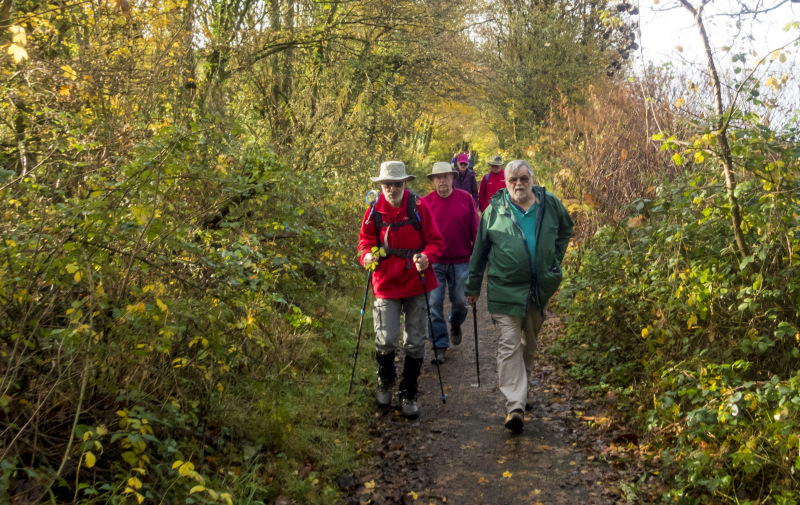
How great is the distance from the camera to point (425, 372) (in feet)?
22.0

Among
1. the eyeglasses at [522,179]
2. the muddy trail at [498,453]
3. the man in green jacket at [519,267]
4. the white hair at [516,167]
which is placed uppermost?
the white hair at [516,167]

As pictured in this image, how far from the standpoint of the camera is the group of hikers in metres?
4.93

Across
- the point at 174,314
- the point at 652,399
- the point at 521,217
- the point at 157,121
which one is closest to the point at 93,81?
the point at 157,121

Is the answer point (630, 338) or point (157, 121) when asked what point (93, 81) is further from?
point (630, 338)

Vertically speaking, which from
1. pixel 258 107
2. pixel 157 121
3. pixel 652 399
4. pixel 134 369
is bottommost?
pixel 652 399

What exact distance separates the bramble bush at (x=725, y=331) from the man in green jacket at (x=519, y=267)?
2.63 feet

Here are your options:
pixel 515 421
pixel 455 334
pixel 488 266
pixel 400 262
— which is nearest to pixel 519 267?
pixel 488 266

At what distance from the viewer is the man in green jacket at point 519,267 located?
4.90m

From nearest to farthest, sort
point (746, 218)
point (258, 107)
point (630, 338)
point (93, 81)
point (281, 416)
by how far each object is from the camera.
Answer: point (746, 218) < point (281, 416) < point (93, 81) < point (630, 338) < point (258, 107)

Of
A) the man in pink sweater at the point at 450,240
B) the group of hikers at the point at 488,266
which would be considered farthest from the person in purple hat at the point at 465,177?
the group of hikers at the point at 488,266

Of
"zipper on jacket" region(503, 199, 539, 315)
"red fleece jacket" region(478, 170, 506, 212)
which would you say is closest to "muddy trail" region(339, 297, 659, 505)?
"zipper on jacket" region(503, 199, 539, 315)

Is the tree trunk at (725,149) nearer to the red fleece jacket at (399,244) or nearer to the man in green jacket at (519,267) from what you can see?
the man in green jacket at (519,267)

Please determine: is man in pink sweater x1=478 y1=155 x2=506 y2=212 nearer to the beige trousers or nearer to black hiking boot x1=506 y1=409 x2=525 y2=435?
the beige trousers

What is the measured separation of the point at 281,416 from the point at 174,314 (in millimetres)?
1296
